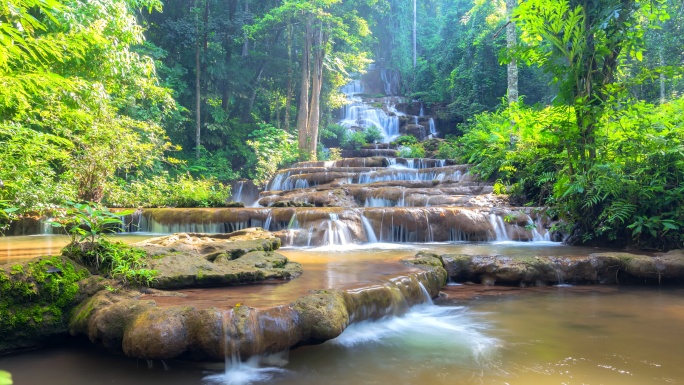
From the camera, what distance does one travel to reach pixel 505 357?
320cm

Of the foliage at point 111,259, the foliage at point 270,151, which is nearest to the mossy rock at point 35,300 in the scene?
the foliage at point 111,259

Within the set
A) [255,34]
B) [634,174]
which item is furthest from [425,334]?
[255,34]

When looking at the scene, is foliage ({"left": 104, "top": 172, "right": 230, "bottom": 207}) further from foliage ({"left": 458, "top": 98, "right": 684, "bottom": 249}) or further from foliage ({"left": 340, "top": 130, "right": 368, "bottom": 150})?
foliage ({"left": 340, "top": 130, "right": 368, "bottom": 150})

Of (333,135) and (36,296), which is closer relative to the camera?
(36,296)

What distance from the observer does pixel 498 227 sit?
8375 millimetres

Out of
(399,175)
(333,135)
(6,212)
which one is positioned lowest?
(6,212)

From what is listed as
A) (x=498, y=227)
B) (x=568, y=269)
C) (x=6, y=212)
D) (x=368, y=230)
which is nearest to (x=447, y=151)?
(x=498, y=227)

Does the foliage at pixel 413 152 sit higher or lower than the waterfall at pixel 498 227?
higher

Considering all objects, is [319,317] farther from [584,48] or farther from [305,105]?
[305,105]

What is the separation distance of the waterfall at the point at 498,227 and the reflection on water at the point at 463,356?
13.1ft

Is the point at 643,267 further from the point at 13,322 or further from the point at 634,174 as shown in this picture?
the point at 13,322

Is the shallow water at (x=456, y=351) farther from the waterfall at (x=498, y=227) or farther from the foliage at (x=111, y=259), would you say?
the waterfall at (x=498, y=227)

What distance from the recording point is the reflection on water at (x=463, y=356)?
284 cm

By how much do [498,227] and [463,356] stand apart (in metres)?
5.55
